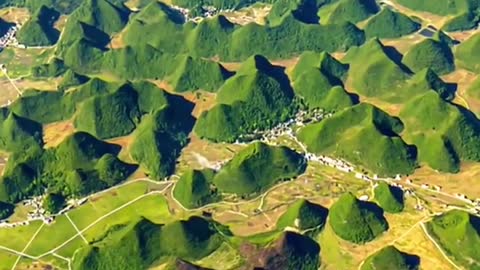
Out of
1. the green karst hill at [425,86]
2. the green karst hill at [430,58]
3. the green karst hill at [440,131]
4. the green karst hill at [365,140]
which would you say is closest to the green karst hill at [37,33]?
the green karst hill at [365,140]

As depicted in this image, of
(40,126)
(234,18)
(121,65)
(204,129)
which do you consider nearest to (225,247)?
(204,129)

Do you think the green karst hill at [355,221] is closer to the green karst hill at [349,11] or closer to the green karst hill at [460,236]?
the green karst hill at [460,236]

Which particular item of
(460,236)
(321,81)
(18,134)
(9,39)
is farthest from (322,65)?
(9,39)

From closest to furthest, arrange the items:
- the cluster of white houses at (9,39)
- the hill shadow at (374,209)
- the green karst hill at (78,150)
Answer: the hill shadow at (374,209), the green karst hill at (78,150), the cluster of white houses at (9,39)

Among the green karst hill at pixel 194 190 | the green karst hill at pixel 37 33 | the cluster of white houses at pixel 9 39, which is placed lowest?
the cluster of white houses at pixel 9 39

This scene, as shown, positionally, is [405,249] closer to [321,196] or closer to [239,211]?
[321,196]

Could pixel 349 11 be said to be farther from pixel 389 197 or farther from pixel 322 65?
pixel 389 197
